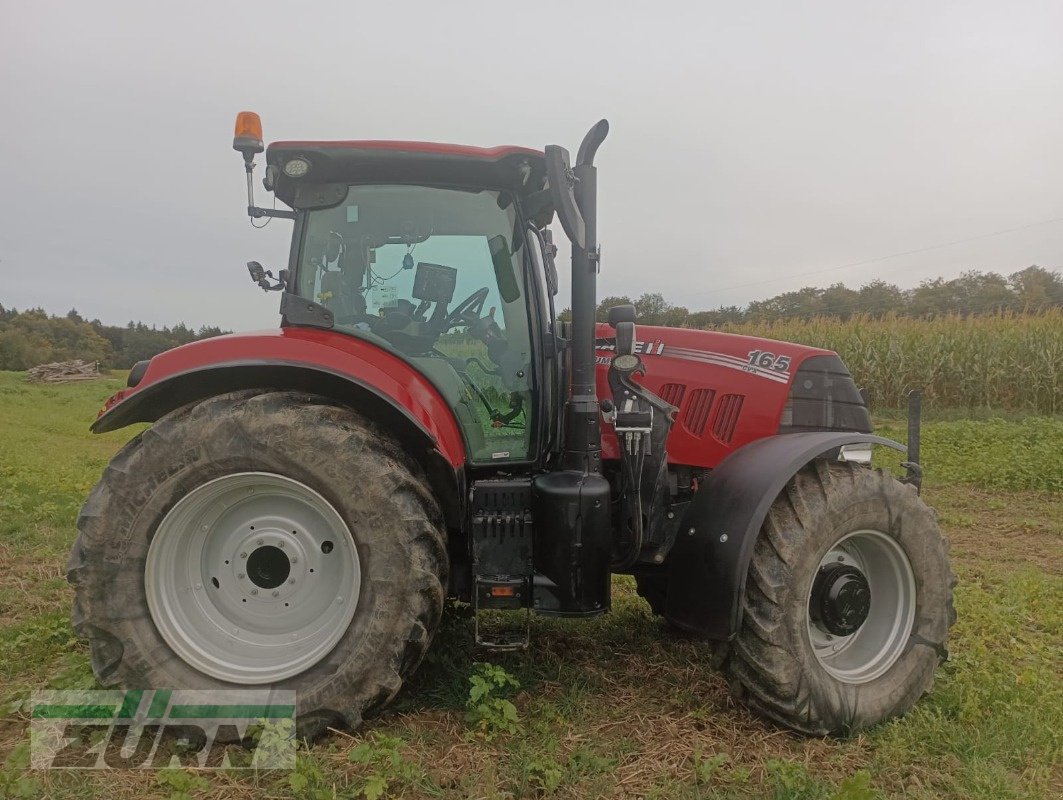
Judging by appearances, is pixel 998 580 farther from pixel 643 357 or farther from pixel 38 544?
pixel 38 544

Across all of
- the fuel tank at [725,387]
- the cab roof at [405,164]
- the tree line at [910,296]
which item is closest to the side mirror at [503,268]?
the cab roof at [405,164]

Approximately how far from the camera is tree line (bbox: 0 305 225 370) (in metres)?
32.3

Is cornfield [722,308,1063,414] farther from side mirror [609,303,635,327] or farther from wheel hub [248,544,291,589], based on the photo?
wheel hub [248,544,291,589]

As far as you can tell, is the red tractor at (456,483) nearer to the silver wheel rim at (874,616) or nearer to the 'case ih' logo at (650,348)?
the silver wheel rim at (874,616)

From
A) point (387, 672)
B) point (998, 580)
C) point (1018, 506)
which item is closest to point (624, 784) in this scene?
point (387, 672)

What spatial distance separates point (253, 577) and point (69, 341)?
38989 millimetres

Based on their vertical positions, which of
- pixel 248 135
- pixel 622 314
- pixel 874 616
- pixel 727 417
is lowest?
pixel 874 616

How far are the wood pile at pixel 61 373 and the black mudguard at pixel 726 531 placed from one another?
2800 centimetres

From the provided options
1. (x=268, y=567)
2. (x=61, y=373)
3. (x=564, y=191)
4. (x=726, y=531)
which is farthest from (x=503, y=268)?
(x=61, y=373)

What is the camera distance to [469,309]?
10.3 ft

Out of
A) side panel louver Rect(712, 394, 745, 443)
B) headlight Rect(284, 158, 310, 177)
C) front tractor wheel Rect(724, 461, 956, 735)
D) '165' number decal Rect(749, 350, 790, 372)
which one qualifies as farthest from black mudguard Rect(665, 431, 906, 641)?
headlight Rect(284, 158, 310, 177)

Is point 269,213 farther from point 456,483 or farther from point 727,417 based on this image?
point 727,417

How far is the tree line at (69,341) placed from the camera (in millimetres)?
32344

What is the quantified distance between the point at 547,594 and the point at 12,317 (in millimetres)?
42840
